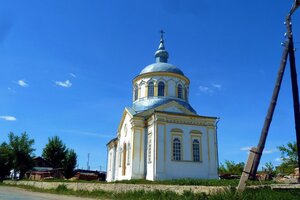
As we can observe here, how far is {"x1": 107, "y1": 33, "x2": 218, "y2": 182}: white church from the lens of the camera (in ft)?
84.3

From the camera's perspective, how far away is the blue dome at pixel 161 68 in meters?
32.1

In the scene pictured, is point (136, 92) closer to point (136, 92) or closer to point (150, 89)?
point (136, 92)

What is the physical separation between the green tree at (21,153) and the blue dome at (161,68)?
82.1 ft

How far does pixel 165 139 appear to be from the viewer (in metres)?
26.0

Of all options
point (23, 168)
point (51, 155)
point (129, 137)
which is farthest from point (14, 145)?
point (129, 137)

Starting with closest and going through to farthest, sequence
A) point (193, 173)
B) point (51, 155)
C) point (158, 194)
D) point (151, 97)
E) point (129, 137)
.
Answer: point (158, 194) < point (193, 173) < point (129, 137) < point (151, 97) < point (51, 155)

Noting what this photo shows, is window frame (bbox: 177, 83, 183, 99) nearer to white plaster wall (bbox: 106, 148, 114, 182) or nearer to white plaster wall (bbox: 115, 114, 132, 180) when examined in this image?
white plaster wall (bbox: 115, 114, 132, 180)

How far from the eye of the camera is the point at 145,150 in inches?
1074

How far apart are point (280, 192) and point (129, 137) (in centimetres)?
1956

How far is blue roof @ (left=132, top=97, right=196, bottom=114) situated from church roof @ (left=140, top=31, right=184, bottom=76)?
3092 mm

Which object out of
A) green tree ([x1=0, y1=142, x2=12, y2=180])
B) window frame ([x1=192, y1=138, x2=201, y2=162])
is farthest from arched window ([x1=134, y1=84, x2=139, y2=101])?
green tree ([x1=0, y1=142, x2=12, y2=180])

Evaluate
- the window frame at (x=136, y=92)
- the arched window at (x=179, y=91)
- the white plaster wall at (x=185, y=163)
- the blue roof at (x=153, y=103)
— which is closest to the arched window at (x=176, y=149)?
the white plaster wall at (x=185, y=163)

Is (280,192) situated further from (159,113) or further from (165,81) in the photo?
(165,81)

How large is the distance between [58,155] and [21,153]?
33.4ft
